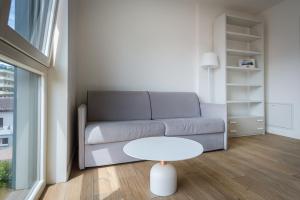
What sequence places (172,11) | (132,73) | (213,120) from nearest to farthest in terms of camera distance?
(213,120) → (132,73) → (172,11)

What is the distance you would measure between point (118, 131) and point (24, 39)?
47.7 inches

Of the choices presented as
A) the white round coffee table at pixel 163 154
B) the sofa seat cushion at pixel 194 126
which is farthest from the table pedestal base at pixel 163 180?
the sofa seat cushion at pixel 194 126

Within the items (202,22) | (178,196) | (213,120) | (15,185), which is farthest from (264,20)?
(15,185)

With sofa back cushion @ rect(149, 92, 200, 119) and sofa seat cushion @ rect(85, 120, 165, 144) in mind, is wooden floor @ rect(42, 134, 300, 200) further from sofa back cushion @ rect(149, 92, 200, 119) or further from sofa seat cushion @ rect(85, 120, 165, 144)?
sofa back cushion @ rect(149, 92, 200, 119)

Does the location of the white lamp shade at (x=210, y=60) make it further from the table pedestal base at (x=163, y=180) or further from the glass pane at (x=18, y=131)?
the glass pane at (x=18, y=131)

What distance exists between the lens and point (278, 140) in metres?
Result: 2.93

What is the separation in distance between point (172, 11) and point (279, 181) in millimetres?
2882

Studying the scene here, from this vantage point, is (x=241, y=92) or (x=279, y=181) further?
(x=241, y=92)

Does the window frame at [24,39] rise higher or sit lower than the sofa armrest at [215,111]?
higher

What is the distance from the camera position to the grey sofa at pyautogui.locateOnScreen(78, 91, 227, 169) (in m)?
1.88

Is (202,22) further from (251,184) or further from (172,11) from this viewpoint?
(251,184)

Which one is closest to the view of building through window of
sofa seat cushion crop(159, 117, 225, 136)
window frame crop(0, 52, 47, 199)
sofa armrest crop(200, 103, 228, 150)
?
window frame crop(0, 52, 47, 199)

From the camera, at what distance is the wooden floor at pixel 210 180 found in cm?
138

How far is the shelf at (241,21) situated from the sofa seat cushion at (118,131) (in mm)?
2460
